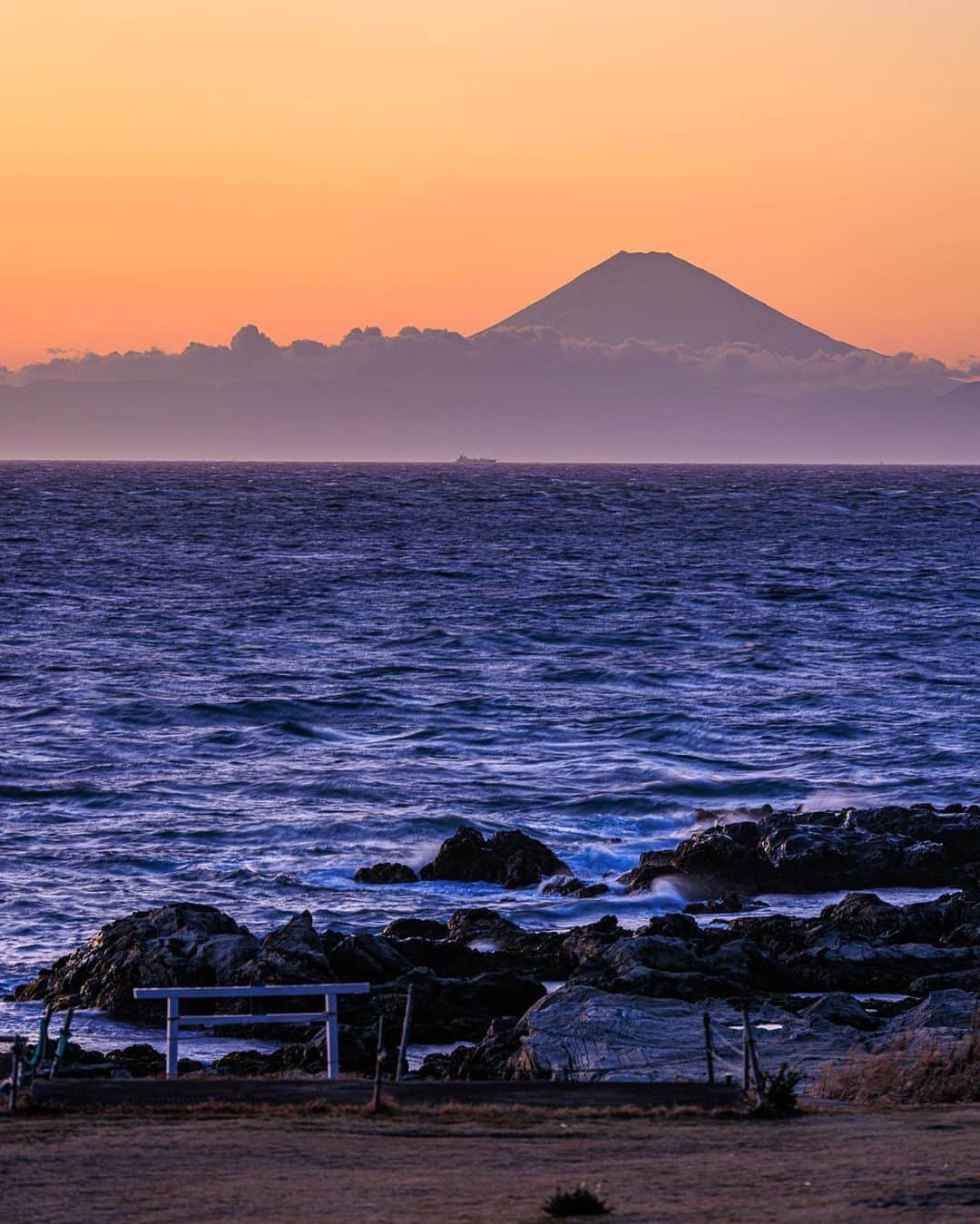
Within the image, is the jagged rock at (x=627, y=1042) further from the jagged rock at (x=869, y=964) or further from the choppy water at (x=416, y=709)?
the choppy water at (x=416, y=709)

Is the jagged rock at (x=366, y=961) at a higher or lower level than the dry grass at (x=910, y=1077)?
lower

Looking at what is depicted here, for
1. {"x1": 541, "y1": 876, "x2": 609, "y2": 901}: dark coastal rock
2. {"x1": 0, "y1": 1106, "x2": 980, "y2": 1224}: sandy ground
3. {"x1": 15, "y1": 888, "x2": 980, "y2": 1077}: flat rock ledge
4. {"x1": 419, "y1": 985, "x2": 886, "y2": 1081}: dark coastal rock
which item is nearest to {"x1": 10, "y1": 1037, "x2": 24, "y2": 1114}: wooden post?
{"x1": 0, "y1": 1106, "x2": 980, "y2": 1224}: sandy ground

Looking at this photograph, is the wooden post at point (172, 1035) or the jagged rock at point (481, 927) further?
the jagged rock at point (481, 927)

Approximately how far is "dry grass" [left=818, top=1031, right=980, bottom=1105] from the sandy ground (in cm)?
104

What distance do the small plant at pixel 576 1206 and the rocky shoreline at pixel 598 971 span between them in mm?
6090

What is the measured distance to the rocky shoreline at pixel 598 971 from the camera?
1695 cm

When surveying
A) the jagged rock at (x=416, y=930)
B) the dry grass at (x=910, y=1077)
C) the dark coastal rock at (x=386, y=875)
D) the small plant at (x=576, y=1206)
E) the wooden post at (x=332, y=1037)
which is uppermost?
the small plant at (x=576, y=1206)

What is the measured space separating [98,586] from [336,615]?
49.2ft

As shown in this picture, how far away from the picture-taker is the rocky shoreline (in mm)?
16953

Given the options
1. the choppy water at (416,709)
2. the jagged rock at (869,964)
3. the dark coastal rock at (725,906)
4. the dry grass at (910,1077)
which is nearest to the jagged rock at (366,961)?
the choppy water at (416,709)

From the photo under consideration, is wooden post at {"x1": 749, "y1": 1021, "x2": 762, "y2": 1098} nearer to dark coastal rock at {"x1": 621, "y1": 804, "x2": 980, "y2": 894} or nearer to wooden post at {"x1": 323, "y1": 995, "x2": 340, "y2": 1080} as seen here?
wooden post at {"x1": 323, "y1": 995, "x2": 340, "y2": 1080}

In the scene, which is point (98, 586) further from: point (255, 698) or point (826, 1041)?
point (826, 1041)

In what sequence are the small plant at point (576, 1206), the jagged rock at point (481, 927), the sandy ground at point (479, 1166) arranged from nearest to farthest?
the small plant at point (576, 1206) → the sandy ground at point (479, 1166) → the jagged rock at point (481, 927)

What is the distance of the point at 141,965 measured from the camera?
21047 mm
